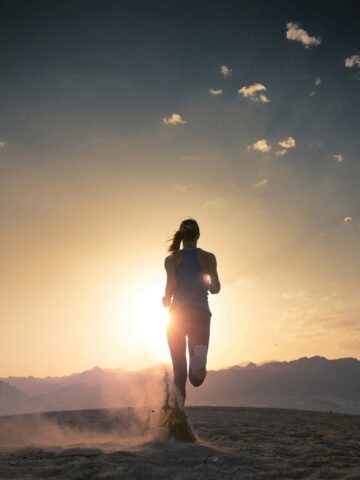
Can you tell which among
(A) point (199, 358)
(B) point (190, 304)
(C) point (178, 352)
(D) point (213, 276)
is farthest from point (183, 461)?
(D) point (213, 276)

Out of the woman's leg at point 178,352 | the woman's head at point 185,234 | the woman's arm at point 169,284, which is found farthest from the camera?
the woman's head at point 185,234

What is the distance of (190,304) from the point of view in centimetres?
466

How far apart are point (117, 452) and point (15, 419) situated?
628 cm

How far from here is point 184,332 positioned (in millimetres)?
4688

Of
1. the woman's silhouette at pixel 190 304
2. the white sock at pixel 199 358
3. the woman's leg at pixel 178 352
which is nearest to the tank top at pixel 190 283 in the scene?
the woman's silhouette at pixel 190 304

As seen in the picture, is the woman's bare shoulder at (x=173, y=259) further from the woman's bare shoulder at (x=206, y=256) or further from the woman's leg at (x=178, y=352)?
the woman's leg at (x=178, y=352)

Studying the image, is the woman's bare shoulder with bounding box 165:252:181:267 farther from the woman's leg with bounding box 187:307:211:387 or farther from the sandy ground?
the sandy ground

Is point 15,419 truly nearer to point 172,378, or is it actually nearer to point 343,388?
point 172,378

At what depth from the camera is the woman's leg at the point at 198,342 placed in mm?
4508

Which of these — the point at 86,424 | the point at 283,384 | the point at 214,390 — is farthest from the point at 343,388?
the point at 86,424

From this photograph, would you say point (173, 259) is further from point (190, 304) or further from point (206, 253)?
point (190, 304)

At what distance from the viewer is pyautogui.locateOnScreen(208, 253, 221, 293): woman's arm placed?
4.92 metres

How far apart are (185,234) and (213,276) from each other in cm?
61

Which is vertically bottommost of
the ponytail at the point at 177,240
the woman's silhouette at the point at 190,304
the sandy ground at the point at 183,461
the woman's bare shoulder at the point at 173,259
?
the sandy ground at the point at 183,461
